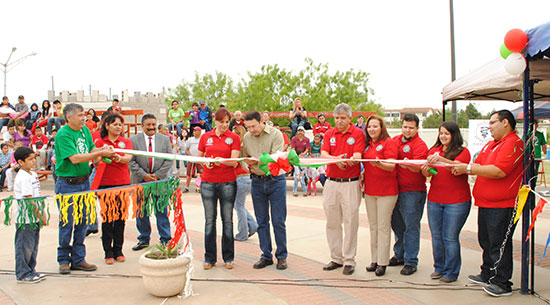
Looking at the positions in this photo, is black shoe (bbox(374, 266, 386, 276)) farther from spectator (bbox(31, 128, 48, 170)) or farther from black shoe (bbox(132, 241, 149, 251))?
spectator (bbox(31, 128, 48, 170))

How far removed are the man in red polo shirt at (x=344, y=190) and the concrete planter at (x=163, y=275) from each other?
1.93m

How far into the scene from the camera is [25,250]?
17.6ft

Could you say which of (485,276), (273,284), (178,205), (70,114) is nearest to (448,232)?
(485,276)

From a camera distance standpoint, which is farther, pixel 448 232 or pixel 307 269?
pixel 307 269

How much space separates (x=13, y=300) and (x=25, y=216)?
35.1 inches

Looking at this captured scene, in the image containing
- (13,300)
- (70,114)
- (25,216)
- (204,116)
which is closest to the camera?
(13,300)

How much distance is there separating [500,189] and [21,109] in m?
19.7

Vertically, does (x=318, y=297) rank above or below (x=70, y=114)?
below

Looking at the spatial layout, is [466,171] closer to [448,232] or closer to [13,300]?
[448,232]

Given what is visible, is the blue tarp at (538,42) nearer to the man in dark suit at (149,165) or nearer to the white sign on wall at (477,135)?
the man in dark suit at (149,165)

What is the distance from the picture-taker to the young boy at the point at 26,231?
527cm

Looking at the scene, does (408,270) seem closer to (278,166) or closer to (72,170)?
(278,166)

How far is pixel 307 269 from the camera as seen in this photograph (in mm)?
5891

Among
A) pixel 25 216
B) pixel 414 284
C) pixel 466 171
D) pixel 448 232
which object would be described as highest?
pixel 466 171
